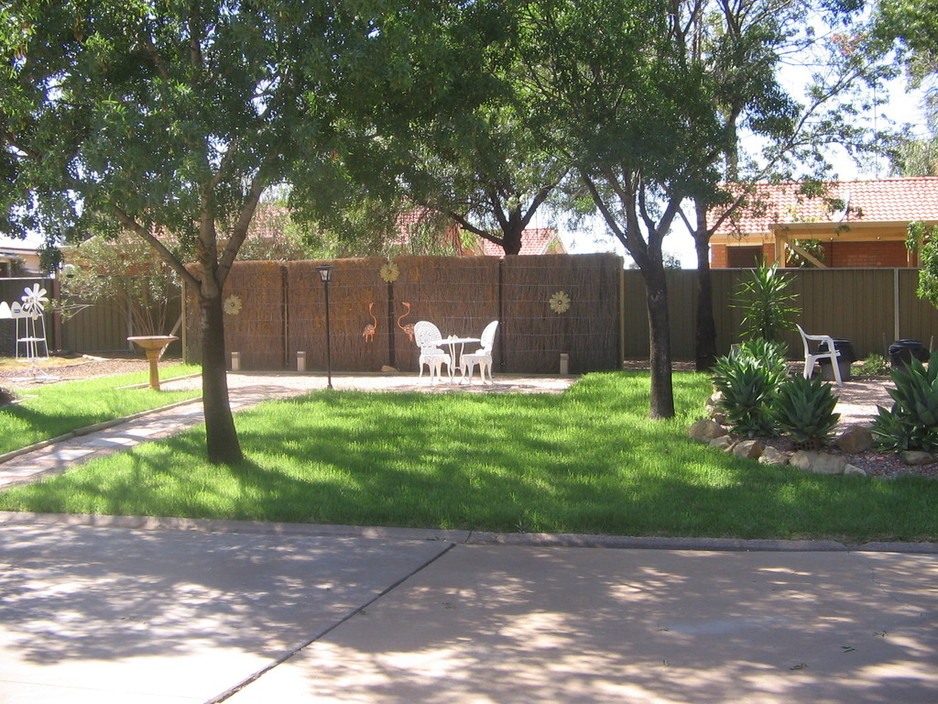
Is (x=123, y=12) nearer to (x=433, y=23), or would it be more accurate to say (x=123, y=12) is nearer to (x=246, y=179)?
(x=246, y=179)

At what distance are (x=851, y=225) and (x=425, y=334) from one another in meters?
11.0

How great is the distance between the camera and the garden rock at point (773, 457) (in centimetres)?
911

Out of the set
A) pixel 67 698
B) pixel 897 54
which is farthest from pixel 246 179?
pixel 897 54

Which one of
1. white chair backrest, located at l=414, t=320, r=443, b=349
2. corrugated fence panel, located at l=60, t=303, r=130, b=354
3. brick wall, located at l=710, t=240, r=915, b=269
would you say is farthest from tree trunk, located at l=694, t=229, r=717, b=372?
corrugated fence panel, located at l=60, t=303, r=130, b=354

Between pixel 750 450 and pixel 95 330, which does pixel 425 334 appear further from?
pixel 95 330

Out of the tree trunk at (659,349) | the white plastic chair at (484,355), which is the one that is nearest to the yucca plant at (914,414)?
the tree trunk at (659,349)

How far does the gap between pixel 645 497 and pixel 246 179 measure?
15.2 feet

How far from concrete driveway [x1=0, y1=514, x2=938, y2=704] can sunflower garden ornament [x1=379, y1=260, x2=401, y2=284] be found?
432 inches

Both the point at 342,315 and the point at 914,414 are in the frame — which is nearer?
the point at 914,414

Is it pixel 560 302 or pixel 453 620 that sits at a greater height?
pixel 560 302

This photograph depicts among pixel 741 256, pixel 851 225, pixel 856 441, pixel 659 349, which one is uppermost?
pixel 851 225

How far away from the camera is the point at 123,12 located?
8.84 m

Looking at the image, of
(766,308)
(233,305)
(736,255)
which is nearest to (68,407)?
(233,305)

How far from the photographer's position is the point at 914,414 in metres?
8.88
